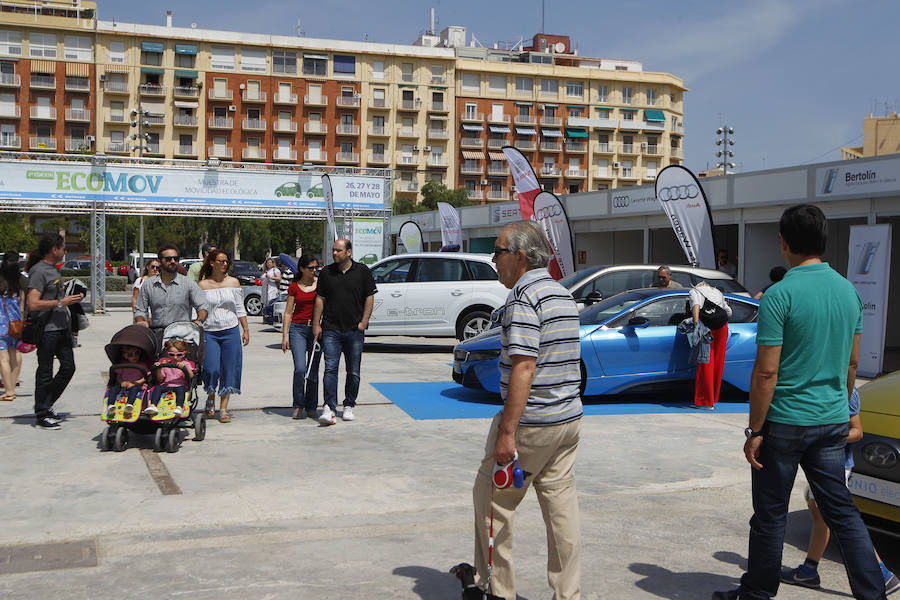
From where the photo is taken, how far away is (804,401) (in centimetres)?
373

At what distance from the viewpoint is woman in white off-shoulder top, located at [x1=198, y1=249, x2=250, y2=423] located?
8.88 m

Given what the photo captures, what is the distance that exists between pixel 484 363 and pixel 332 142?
248ft

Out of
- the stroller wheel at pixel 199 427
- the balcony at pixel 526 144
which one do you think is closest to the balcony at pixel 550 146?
the balcony at pixel 526 144

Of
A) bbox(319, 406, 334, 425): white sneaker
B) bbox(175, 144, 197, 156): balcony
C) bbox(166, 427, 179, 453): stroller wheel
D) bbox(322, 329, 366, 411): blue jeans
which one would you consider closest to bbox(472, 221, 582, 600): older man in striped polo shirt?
bbox(166, 427, 179, 453): stroller wheel

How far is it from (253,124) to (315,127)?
225 inches

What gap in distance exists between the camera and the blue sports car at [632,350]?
10.2m

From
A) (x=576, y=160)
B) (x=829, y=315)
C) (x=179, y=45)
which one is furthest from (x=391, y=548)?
(x=576, y=160)

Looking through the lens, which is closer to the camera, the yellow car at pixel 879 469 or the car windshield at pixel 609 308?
the yellow car at pixel 879 469

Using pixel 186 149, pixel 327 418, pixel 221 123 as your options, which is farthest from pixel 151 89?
pixel 327 418

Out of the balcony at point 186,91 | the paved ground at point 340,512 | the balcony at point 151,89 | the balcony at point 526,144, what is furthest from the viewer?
the balcony at point 526,144

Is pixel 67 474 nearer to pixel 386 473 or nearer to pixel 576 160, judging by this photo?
pixel 386 473

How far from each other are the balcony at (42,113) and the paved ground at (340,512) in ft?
248

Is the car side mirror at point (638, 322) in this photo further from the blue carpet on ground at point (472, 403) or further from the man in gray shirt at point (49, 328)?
the man in gray shirt at point (49, 328)

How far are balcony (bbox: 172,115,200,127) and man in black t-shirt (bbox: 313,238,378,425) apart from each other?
7456 cm
